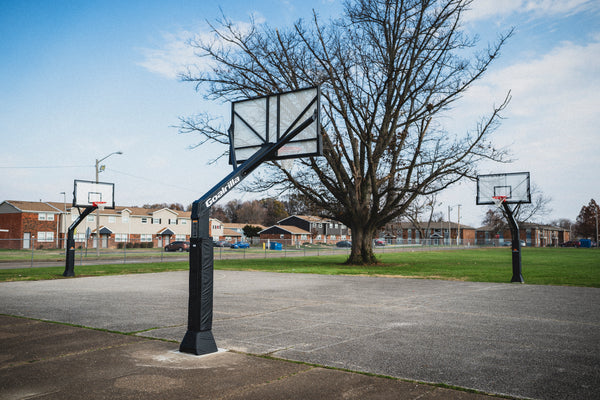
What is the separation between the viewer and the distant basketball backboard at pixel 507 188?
19.5 metres

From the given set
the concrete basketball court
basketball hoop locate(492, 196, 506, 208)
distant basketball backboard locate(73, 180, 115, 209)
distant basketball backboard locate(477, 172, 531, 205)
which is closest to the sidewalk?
the concrete basketball court

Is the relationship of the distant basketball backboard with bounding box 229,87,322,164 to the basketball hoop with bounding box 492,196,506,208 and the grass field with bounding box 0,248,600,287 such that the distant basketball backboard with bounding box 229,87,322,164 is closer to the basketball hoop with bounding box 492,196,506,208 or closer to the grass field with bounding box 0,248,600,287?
the grass field with bounding box 0,248,600,287

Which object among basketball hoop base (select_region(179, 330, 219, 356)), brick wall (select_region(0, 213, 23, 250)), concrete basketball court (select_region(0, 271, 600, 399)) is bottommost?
concrete basketball court (select_region(0, 271, 600, 399))

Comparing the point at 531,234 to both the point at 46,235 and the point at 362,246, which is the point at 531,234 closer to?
the point at 362,246

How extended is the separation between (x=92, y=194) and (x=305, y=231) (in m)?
85.6

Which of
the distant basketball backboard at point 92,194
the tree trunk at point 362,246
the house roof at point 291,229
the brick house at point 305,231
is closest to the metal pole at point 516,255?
the tree trunk at point 362,246

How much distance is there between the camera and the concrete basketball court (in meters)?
5.36

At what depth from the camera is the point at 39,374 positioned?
5.16 m

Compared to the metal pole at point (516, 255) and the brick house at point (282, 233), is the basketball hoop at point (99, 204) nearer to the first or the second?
the metal pole at point (516, 255)

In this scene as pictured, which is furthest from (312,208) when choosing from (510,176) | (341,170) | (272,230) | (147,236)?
(272,230)

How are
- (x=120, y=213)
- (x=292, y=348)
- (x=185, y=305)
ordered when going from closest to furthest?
(x=292, y=348) → (x=185, y=305) → (x=120, y=213)

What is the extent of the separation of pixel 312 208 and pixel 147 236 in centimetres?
5206

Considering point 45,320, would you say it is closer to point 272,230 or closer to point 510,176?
point 510,176

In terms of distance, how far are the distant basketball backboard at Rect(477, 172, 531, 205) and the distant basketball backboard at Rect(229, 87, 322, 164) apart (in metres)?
14.6
